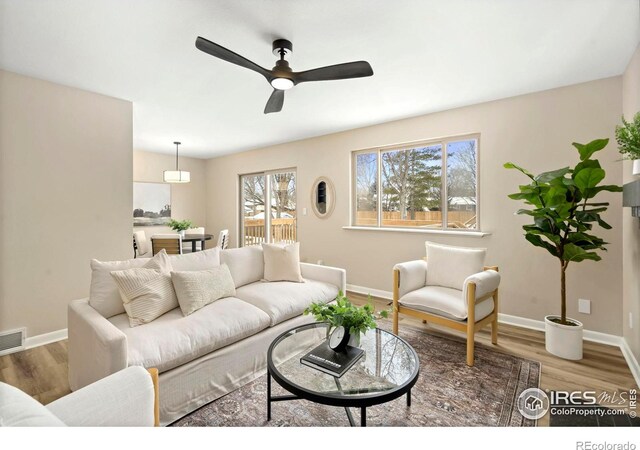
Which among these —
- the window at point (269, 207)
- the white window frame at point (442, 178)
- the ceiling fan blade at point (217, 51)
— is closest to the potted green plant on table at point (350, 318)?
the ceiling fan blade at point (217, 51)

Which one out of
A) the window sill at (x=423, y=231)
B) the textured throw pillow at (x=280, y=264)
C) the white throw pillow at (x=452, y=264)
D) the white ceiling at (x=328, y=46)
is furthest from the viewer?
the window sill at (x=423, y=231)

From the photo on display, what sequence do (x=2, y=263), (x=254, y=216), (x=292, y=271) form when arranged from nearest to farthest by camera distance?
(x=2, y=263)
(x=292, y=271)
(x=254, y=216)

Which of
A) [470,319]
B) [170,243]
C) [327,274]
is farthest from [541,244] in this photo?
[170,243]

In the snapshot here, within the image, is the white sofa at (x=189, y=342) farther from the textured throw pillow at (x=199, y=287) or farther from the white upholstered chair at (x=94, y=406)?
the white upholstered chair at (x=94, y=406)

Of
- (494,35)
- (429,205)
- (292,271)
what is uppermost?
(494,35)

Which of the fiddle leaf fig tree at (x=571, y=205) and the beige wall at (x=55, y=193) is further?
the beige wall at (x=55, y=193)

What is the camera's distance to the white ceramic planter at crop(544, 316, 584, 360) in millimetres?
2320

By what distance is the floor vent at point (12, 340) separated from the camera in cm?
248

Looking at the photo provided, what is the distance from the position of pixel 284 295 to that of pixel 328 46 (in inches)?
78.9

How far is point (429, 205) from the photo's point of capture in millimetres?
3766

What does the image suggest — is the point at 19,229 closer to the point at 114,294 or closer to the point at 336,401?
the point at 114,294

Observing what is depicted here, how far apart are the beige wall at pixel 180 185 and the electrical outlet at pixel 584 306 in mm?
6292

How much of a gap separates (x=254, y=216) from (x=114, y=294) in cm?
414
